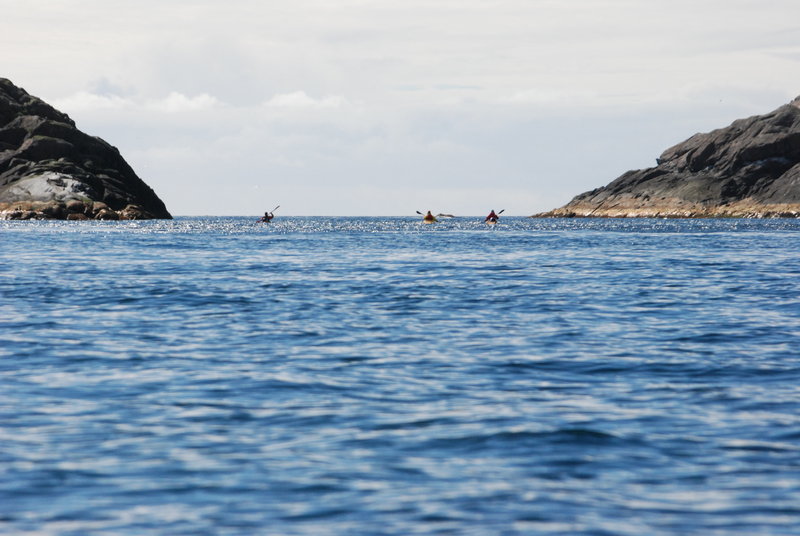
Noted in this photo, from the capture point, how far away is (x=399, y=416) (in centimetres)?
1055

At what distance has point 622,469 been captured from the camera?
8.50 m

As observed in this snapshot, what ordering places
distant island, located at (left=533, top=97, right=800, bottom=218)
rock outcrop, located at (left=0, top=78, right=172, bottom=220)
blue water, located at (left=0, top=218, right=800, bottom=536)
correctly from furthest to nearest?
1. distant island, located at (left=533, top=97, right=800, bottom=218)
2. rock outcrop, located at (left=0, top=78, right=172, bottom=220)
3. blue water, located at (left=0, top=218, right=800, bottom=536)

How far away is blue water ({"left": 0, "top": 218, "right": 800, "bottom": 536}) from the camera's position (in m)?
7.38

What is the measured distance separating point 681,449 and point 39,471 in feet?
19.4

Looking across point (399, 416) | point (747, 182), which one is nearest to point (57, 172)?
point (747, 182)

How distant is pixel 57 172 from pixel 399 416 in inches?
6451

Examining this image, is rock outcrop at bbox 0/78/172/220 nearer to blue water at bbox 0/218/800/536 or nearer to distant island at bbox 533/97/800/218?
distant island at bbox 533/97/800/218

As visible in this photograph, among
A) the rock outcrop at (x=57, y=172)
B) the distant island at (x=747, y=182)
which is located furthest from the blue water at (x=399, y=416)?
the distant island at (x=747, y=182)

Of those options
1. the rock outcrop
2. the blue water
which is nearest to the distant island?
the rock outcrop

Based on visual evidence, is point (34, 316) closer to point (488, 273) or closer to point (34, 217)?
point (488, 273)

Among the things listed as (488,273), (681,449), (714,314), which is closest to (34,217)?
(488,273)

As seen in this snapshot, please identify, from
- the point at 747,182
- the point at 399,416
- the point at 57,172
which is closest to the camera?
the point at 399,416

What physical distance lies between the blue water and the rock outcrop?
440 feet

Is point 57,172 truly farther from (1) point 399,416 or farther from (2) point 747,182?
(1) point 399,416
